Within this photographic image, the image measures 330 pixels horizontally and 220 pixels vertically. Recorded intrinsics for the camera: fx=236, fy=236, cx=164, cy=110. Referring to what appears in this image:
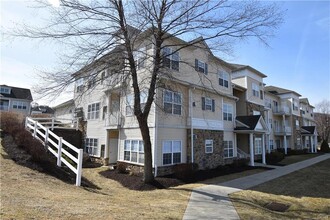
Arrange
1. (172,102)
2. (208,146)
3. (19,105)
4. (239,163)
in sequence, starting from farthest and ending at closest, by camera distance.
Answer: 1. (19,105)
2. (239,163)
3. (208,146)
4. (172,102)

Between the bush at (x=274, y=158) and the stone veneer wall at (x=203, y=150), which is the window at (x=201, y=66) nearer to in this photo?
the stone veneer wall at (x=203, y=150)

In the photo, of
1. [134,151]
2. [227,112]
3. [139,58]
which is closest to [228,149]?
[227,112]

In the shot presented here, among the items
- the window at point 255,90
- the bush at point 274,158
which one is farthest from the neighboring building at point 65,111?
the bush at point 274,158

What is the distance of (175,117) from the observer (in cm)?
1667

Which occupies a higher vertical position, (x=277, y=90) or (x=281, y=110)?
(x=277, y=90)

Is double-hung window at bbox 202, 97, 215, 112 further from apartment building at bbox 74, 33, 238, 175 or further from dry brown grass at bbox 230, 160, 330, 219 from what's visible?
dry brown grass at bbox 230, 160, 330, 219

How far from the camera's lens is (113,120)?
18516 mm

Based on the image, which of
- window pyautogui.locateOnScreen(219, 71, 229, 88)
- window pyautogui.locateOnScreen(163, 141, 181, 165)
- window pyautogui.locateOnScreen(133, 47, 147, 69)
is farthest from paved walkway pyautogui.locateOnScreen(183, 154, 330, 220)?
window pyautogui.locateOnScreen(219, 71, 229, 88)

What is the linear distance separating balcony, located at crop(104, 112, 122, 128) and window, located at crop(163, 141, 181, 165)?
14.1 feet

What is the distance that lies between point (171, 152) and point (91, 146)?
9143 mm

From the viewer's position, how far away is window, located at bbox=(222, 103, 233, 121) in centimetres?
2181

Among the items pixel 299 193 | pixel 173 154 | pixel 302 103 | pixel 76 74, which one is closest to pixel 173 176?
pixel 173 154

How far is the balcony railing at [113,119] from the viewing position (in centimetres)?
1793

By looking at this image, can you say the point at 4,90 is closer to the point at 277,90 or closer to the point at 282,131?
the point at 282,131
